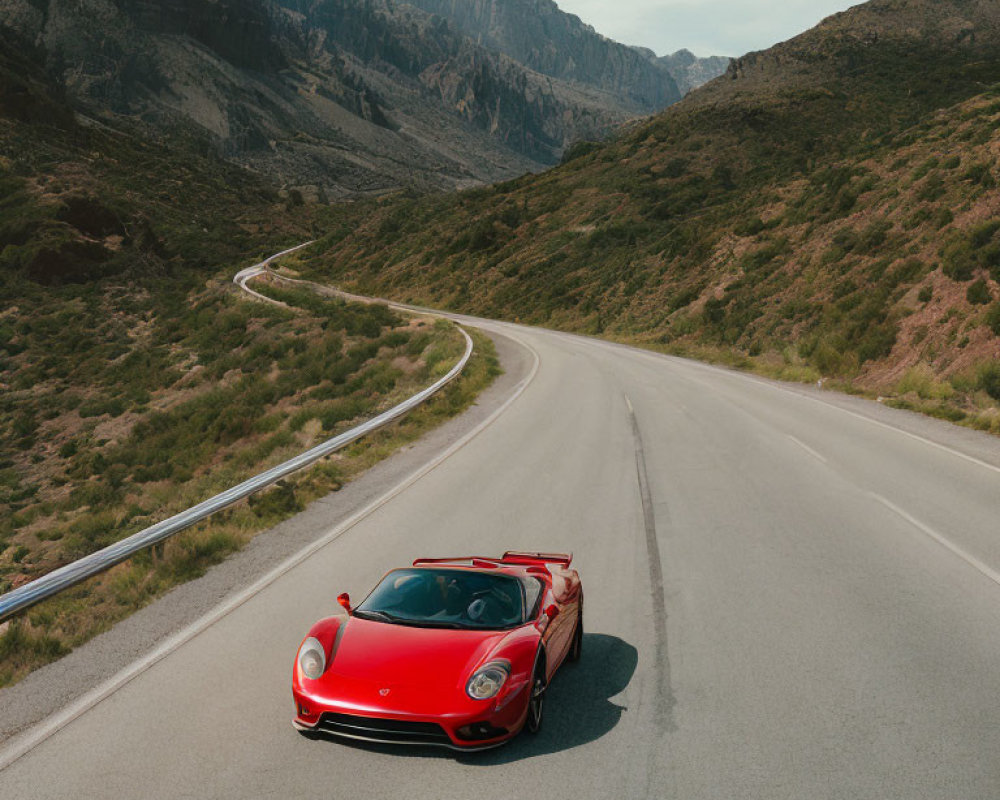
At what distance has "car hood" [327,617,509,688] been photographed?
4641 millimetres

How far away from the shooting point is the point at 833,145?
6662 centimetres

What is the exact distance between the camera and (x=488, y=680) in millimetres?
4621

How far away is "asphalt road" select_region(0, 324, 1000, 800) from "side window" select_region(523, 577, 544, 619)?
64 cm

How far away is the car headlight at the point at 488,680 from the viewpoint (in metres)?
4.54

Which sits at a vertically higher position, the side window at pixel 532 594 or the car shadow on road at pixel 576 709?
the side window at pixel 532 594

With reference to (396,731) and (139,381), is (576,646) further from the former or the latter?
(139,381)

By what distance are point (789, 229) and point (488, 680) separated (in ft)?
132

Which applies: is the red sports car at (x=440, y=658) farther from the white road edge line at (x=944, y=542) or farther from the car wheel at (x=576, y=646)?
the white road edge line at (x=944, y=542)

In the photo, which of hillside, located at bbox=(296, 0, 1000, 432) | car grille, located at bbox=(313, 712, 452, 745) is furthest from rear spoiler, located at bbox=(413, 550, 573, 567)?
hillside, located at bbox=(296, 0, 1000, 432)

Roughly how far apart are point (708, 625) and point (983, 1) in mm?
113780

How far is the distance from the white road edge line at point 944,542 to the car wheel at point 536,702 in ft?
16.9

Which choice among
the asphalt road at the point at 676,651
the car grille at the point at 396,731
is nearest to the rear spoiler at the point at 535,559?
the asphalt road at the point at 676,651

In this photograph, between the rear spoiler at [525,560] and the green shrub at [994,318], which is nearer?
the rear spoiler at [525,560]

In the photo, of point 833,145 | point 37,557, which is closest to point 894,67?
point 833,145
